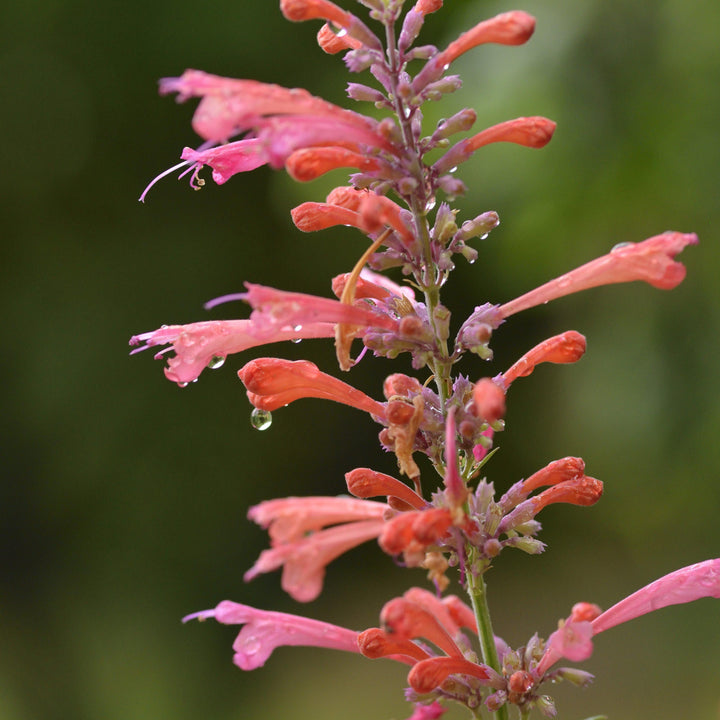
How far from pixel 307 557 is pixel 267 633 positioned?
0.44 meters

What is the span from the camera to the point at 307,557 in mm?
1289

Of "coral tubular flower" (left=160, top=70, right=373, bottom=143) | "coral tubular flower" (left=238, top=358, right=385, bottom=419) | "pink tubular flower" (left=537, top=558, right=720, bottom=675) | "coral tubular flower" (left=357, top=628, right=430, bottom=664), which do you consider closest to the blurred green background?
"pink tubular flower" (left=537, top=558, right=720, bottom=675)

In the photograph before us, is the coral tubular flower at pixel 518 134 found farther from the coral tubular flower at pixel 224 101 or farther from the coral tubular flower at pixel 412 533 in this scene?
the coral tubular flower at pixel 412 533

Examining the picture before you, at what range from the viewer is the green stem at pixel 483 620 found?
61.2 inches

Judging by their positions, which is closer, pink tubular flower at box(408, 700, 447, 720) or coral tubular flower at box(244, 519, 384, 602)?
coral tubular flower at box(244, 519, 384, 602)

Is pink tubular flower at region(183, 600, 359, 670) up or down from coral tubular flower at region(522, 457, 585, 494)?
down

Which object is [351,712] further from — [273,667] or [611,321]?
[611,321]

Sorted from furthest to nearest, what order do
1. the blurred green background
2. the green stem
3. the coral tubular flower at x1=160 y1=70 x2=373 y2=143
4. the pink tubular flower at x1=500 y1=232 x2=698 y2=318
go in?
the blurred green background
the green stem
the pink tubular flower at x1=500 y1=232 x2=698 y2=318
the coral tubular flower at x1=160 y1=70 x2=373 y2=143

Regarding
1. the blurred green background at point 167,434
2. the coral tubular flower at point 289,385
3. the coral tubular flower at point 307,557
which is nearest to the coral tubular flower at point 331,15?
the coral tubular flower at point 289,385

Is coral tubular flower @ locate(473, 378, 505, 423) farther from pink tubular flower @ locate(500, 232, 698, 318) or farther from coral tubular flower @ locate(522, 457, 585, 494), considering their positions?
coral tubular flower @ locate(522, 457, 585, 494)

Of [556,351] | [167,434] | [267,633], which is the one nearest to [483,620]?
[267,633]

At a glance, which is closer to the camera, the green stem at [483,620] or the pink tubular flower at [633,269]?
the pink tubular flower at [633,269]

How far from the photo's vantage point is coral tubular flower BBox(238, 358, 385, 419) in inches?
62.3

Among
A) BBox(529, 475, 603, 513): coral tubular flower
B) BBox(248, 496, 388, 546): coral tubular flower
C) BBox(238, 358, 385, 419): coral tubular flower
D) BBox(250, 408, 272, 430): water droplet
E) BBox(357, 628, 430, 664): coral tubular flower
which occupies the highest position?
BBox(238, 358, 385, 419): coral tubular flower
